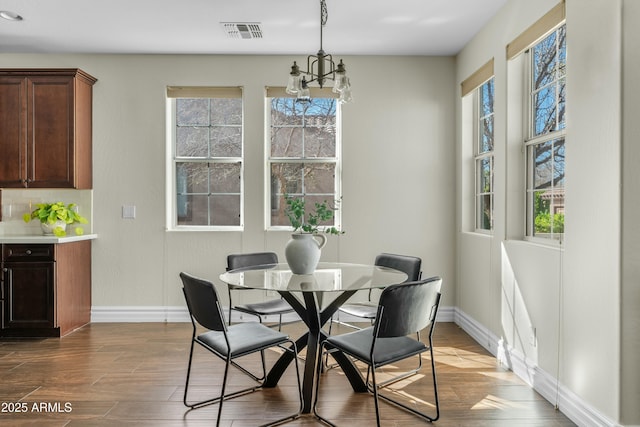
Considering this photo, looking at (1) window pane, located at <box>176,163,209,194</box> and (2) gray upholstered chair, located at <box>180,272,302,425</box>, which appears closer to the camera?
(2) gray upholstered chair, located at <box>180,272,302,425</box>

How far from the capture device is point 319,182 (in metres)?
4.57

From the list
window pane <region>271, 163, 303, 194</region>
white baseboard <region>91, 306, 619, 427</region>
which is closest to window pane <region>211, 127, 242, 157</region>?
window pane <region>271, 163, 303, 194</region>

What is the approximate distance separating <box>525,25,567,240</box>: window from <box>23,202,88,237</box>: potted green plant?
3.99 metres

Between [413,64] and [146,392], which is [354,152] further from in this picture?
[146,392]

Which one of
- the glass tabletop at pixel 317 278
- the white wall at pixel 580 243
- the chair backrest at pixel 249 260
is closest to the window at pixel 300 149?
the chair backrest at pixel 249 260

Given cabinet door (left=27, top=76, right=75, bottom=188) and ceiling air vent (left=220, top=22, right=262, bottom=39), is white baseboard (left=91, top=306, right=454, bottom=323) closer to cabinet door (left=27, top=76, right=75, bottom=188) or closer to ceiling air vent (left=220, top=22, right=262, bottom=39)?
cabinet door (left=27, top=76, right=75, bottom=188)

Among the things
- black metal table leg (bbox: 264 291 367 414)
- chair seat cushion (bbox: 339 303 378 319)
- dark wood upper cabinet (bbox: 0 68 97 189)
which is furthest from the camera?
dark wood upper cabinet (bbox: 0 68 97 189)

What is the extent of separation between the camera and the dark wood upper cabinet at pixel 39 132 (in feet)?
13.5

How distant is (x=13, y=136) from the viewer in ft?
13.6

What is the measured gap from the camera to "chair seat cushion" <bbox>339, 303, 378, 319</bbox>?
315cm

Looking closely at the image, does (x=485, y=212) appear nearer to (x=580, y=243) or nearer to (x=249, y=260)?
Answer: (x=580, y=243)

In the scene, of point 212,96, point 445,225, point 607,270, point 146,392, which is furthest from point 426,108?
point 146,392

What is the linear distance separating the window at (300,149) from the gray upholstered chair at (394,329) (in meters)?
2.24

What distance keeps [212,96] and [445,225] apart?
270 cm
